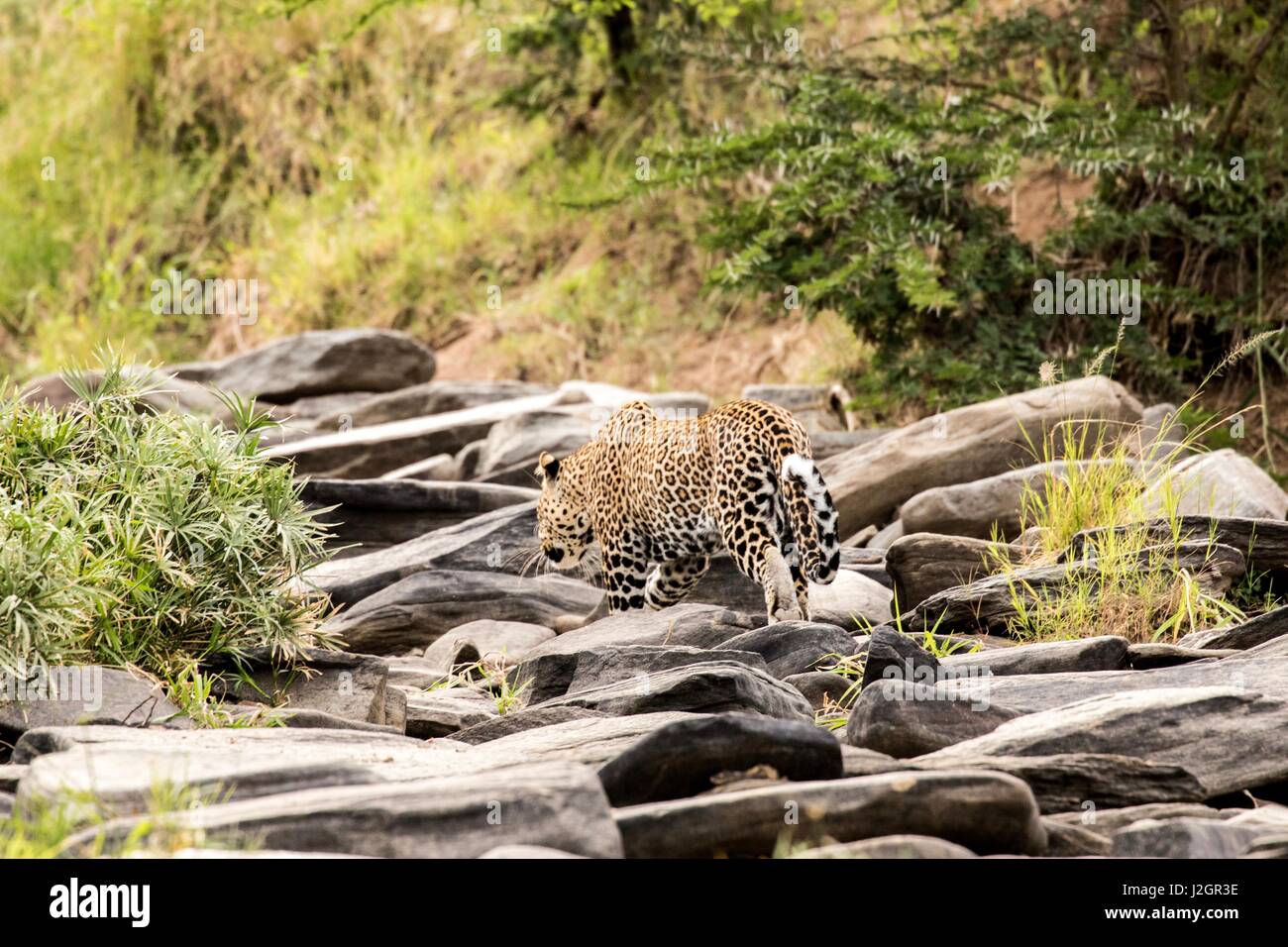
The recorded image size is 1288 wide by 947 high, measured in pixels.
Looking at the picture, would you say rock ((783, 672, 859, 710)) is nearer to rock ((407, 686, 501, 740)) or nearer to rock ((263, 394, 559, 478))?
rock ((407, 686, 501, 740))

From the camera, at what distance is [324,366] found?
578 inches

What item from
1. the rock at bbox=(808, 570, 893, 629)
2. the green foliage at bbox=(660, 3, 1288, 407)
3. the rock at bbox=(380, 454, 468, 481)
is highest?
the green foliage at bbox=(660, 3, 1288, 407)

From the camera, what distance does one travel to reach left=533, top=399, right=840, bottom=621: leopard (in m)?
7.53

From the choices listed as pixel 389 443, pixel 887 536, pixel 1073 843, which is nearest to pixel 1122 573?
pixel 887 536

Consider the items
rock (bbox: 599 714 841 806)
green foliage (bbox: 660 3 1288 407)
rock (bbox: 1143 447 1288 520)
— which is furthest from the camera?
green foliage (bbox: 660 3 1288 407)

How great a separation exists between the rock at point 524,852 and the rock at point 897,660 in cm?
216

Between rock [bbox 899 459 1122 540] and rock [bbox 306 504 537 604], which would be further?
rock [bbox 306 504 537 604]

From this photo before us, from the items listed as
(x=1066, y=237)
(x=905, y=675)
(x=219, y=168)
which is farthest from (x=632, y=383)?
(x=905, y=675)

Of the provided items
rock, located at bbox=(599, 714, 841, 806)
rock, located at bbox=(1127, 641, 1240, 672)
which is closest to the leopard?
rock, located at bbox=(1127, 641, 1240, 672)

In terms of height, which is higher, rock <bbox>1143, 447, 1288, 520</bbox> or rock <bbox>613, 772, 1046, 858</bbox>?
rock <bbox>613, 772, 1046, 858</bbox>

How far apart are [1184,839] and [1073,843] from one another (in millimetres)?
312

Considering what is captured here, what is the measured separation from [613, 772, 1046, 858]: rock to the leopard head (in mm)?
5255

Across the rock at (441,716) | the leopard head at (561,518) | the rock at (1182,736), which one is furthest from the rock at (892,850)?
the leopard head at (561,518)

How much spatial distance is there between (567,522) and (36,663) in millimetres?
4136
